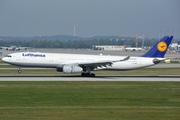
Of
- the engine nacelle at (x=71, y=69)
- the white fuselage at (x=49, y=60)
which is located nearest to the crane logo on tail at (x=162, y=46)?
the white fuselage at (x=49, y=60)

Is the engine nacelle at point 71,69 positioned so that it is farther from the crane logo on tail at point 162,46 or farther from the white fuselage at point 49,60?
the crane logo on tail at point 162,46

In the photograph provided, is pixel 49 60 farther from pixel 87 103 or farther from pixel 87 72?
pixel 87 103

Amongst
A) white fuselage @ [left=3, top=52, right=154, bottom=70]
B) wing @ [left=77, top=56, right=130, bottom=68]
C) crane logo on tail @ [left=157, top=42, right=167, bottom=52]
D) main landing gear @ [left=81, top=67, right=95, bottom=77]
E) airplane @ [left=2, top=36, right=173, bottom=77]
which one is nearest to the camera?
wing @ [left=77, top=56, right=130, bottom=68]

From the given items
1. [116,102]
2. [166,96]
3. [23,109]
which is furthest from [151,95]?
[23,109]

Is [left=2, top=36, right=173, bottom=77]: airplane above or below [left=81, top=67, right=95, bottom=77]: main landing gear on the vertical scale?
above

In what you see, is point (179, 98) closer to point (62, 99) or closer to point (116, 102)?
point (116, 102)

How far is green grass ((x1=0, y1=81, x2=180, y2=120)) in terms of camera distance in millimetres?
16953

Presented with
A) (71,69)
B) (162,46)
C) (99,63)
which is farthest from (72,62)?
Result: (162,46)

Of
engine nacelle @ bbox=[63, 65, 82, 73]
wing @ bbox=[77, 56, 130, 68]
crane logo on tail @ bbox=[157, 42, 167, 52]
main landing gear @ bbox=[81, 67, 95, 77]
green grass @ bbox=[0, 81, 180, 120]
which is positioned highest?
crane logo on tail @ bbox=[157, 42, 167, 52]

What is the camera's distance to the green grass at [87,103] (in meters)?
17.0

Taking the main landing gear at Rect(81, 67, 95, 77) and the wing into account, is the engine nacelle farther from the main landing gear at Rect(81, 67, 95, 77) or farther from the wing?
the main landing gear at Rect(81, 67, 95, 77)

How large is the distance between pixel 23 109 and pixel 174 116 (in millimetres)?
10870

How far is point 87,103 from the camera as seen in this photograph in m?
20.7

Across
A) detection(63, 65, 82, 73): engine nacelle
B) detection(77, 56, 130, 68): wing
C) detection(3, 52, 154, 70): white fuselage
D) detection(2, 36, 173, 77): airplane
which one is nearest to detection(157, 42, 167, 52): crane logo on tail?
detection(2, 36, 173, 77): airplane
